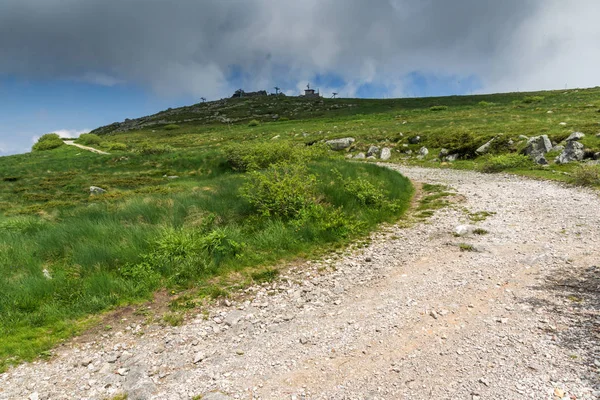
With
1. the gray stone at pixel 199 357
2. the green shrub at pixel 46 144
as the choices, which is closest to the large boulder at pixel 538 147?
the gray stone at pixel 199 357

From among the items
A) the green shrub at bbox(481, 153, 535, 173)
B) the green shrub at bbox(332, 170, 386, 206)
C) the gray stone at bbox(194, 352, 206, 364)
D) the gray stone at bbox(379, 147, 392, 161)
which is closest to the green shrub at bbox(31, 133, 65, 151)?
the gray stone at bbox(379, 147, 392, 161)

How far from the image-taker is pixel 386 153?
36.1 meters

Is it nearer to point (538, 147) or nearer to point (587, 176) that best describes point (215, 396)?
point (587, 176)

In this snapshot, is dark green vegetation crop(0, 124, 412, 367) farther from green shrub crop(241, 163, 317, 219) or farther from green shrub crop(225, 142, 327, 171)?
green shrub crop(225, 142, 327, 171)

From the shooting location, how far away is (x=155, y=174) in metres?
32.1

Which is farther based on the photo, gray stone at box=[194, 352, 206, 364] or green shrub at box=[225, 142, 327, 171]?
green shrub at box=[225, 142, 327, 171]

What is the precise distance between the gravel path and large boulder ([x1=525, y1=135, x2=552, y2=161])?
59.8 feet

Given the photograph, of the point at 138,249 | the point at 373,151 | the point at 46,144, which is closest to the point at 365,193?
the point at 138,249

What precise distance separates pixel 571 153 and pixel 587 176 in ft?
24.2

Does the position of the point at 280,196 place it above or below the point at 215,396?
above

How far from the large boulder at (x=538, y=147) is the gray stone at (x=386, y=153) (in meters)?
13.9

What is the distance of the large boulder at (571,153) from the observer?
2081 centimetres

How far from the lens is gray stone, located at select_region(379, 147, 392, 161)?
35.6 meters

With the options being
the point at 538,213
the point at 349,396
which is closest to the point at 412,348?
the point at 349,396
